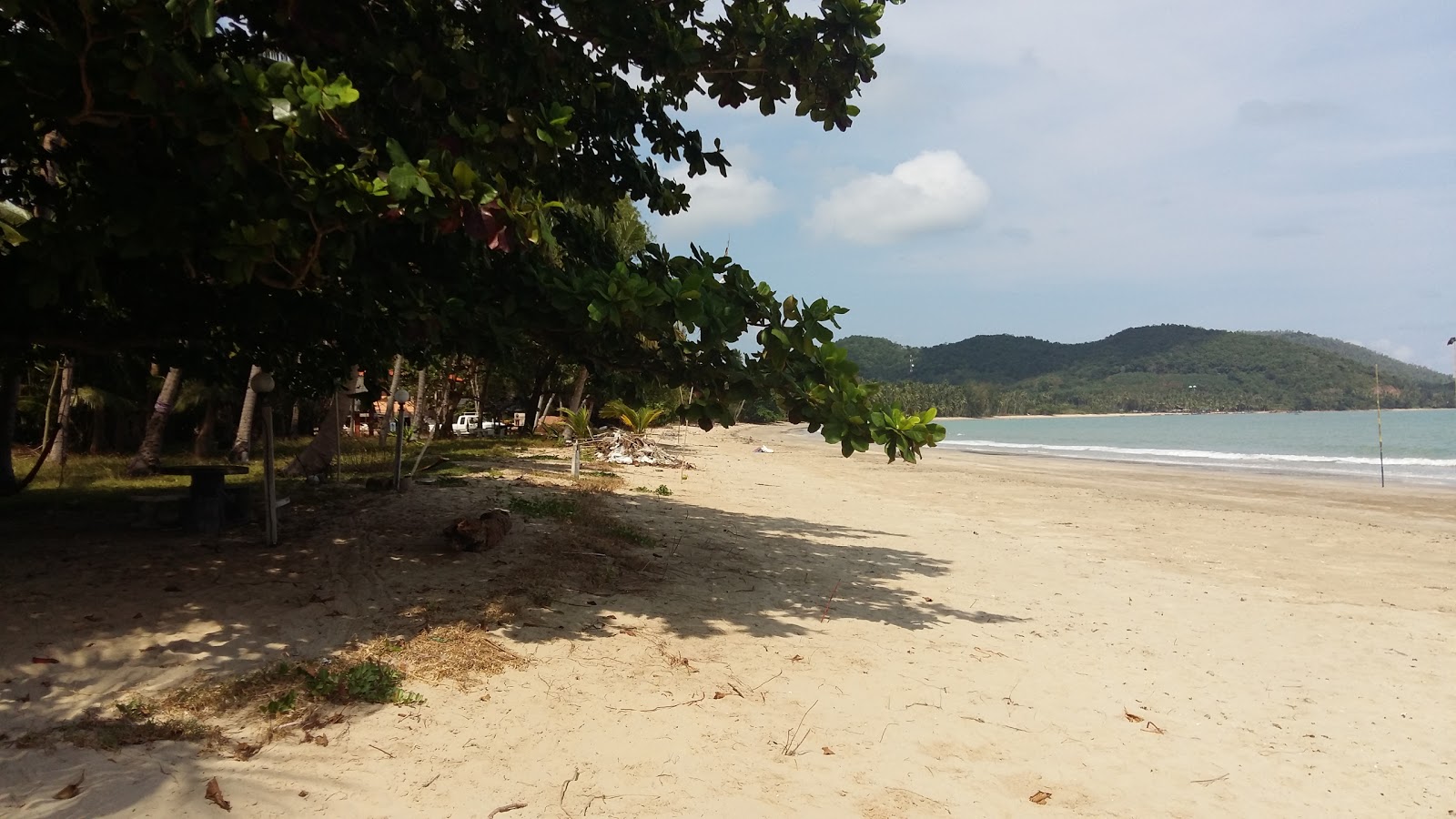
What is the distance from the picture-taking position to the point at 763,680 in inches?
204

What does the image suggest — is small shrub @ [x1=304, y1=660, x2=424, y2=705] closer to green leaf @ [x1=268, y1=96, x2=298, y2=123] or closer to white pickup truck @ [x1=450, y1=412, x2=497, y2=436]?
green leaf @ [x1=268, y1=96, x2=298, y2=123]

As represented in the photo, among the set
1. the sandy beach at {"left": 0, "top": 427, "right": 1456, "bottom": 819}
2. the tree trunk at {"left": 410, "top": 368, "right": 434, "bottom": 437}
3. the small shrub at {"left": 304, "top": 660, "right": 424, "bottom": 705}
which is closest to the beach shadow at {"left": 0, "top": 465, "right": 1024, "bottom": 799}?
the sandy beach at {"left": 0, "top": 427, "right": 1456, "bottom": 819}

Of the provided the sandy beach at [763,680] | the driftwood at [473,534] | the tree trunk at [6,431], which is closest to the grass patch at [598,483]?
the sandy beach at [763,680]

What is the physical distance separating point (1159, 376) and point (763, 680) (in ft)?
532

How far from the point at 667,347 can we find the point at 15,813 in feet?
13.2

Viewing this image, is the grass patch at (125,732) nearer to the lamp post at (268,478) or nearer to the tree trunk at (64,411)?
the lamp post at (268,478)

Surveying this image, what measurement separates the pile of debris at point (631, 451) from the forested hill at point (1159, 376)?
283ft

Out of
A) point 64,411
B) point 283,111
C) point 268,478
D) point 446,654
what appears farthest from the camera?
point 64,411

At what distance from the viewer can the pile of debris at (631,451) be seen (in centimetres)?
2017

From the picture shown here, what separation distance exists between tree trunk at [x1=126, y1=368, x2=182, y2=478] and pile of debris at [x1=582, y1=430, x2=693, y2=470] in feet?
28.3

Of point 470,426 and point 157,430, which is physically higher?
point 157,430

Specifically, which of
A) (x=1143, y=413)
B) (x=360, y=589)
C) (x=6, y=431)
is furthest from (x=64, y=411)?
(x=1143, y=413)

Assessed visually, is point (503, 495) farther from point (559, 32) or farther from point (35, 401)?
point (35, 401)

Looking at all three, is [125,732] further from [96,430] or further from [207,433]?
[96,430]
